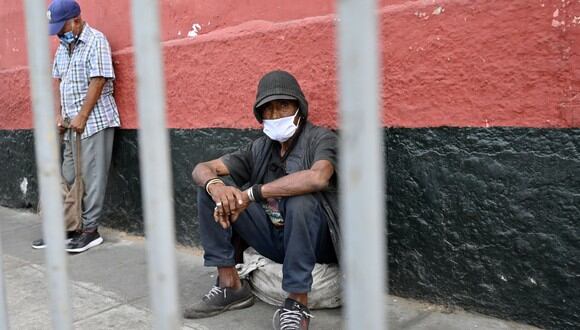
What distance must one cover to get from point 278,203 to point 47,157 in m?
1.68

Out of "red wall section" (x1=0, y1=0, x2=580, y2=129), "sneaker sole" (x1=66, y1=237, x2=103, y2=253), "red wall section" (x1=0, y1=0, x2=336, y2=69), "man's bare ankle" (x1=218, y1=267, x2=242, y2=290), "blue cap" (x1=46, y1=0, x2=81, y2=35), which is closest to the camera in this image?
"red wall section" (x1=0, y1=0, x2=580, y2=129)

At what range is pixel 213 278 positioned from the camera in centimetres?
344

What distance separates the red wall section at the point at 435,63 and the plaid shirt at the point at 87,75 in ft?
2.35

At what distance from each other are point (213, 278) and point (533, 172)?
6.22 feet

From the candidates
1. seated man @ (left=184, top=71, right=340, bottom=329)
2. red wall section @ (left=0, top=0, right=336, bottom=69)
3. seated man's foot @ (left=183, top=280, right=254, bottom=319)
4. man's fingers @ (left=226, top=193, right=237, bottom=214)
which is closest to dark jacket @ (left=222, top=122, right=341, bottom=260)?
seated man @ (left=184, top=71, right=340, bottom=329)

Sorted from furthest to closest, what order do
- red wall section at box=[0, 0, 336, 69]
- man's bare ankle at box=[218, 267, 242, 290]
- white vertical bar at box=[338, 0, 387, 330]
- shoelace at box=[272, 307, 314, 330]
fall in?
red wall section at box=[0, 0, 336, 69]
man's bare ankle at box=[218, 267, 242, 290]
shoelace at box=[272, 307, 314, 330]
white vertical bar at box=[338, 0, 387, 330]

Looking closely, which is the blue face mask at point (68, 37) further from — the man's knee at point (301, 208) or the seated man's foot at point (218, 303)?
the man's knee at point (301, 208)

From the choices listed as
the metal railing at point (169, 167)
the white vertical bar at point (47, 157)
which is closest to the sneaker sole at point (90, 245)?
the metal railing at point (169, 167)

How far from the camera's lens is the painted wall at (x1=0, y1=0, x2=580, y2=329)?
233cm

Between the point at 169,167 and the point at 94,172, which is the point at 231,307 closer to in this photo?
the point at 94,172

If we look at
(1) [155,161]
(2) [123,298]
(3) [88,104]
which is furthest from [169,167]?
(3) [88,104]

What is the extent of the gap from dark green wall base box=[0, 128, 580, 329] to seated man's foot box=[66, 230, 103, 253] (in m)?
2.33

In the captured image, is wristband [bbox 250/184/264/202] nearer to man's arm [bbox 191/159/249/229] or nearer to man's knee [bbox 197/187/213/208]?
man's arm [bbox 191/159/249/229]

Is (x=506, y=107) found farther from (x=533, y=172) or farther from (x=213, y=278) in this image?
(x=213, y=278)
